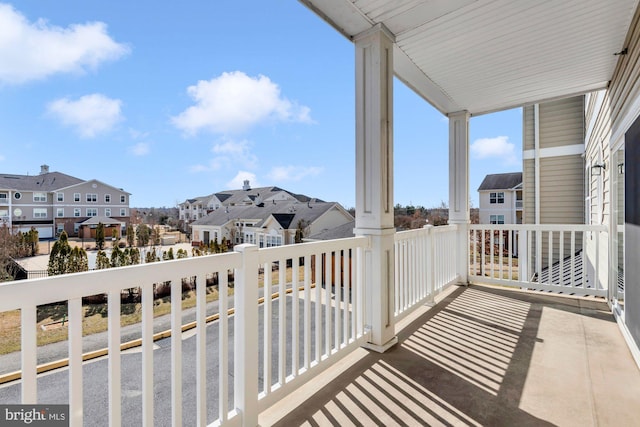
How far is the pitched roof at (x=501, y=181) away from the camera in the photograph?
10766 mm

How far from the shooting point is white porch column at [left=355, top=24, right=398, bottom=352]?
7.96 ft

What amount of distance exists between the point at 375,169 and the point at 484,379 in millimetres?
1624

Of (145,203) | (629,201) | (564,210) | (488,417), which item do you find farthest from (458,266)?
(564,210)

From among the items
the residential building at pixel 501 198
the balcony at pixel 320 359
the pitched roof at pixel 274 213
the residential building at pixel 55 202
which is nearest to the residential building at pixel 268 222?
the pitched roof at pixel 274 213

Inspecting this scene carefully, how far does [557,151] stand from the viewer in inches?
286

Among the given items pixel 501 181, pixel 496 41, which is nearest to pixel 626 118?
pixel 496 41

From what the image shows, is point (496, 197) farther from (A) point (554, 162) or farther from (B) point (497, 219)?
(A) point (554, 162)

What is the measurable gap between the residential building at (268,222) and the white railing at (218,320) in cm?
28

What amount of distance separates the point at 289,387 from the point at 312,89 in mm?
4046

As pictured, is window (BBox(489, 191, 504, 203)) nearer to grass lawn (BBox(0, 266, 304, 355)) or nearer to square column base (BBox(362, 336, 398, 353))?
square column base (BBox(362, 336, 398, 353))

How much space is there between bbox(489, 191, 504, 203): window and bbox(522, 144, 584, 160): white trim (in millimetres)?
3314

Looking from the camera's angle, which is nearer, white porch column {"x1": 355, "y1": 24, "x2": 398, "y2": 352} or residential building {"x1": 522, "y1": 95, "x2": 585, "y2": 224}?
white porch column {"x1": 355, "y1": 24, "x2": 398, "y2": 352}

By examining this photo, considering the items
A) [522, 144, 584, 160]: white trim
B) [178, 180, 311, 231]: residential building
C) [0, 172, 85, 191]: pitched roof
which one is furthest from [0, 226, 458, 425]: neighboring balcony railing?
[522, 144, 584, 160]: white trim

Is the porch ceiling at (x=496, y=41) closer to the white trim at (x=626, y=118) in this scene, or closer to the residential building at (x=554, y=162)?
the white trim at (x=626, y=118)
